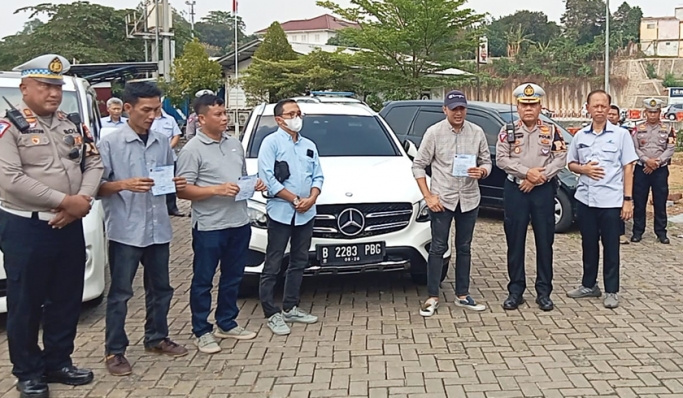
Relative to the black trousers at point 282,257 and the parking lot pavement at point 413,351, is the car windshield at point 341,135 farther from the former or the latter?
the black trousers at point 282,257

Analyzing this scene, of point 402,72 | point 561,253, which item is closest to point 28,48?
point 402,72

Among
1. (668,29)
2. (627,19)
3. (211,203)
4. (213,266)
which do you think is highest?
(627,19)

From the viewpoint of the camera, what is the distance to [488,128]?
1004cm

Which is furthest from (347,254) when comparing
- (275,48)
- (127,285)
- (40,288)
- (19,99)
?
(275,48)

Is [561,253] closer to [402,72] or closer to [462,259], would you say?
[462,259]

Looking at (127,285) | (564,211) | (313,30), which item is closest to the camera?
(127,285)

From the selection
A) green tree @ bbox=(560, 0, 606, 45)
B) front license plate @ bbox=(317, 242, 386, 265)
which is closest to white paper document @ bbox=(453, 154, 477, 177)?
front license plate @ bbox=(317, 242, 386, 265)

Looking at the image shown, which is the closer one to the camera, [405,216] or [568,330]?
[568,330]

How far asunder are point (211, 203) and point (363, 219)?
4.83 ft

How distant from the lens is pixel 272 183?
16.9 feet

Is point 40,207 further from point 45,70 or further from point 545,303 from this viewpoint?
point 545,303

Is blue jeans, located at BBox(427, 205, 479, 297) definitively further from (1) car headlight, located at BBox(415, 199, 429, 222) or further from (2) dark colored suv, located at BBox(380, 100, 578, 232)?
(2) dark colored suv, located at BBox(380, 100, 578, 232)

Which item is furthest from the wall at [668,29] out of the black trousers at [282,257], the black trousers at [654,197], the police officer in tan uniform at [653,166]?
the black trousers at [282,257]

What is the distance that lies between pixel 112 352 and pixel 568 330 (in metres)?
3.38
